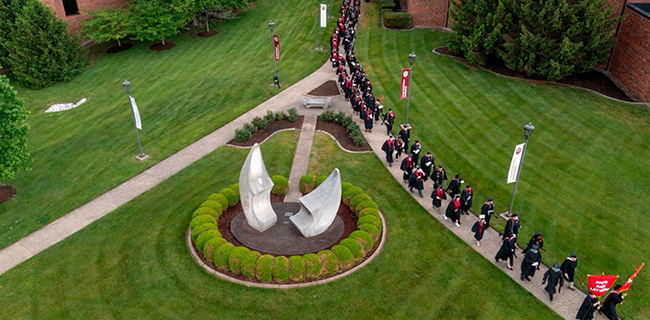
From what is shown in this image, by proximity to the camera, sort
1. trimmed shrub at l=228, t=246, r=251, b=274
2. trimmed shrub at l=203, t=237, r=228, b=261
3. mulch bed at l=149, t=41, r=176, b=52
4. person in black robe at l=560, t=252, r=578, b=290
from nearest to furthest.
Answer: person in black robe at l=560, t=252, r=578, b=290 → trimmed shrub at l=228, t=246, r=251, b=274 → trimmed shrub at l=203, t=237, r=228, b=261 → mulch bed at l=149, t=41, r=176, b=52

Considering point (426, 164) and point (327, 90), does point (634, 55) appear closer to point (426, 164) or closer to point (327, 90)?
point (426, 164)

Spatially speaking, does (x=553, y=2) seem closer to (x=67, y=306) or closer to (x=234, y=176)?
(x=234, y=176)

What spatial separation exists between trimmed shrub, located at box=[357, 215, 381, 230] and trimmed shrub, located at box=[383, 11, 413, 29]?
79.6ft

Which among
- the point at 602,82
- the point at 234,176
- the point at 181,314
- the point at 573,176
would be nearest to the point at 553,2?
the point at 602,82

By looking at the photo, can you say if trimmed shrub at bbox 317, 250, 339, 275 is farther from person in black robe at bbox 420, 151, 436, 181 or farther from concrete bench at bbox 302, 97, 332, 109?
concrete bench at bbox 302, 97, 332, 109

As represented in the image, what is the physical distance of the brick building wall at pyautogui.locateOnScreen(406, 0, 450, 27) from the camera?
122ft

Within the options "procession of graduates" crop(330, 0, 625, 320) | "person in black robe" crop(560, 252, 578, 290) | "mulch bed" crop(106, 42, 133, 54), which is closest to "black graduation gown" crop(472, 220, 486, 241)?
"procession of graduates" crop(330, 0, 625, 320)

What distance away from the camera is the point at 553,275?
1403 centimetres

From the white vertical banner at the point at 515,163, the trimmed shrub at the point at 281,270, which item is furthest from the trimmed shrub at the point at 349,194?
the white vertical banner at the point at 515,163

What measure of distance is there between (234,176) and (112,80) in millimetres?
15607

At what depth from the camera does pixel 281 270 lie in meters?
14.8

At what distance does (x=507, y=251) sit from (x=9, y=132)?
17538 millimetres

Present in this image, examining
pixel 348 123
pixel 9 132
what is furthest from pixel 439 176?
pixel 9 132

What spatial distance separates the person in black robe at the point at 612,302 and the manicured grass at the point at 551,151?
86 cm
